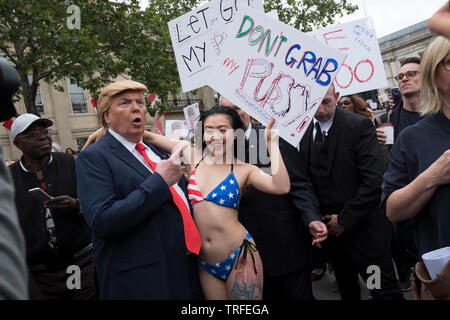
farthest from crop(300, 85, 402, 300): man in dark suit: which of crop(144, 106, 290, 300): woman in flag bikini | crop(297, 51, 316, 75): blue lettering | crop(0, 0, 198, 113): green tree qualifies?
crop(0, 0, 198, 113): green tree

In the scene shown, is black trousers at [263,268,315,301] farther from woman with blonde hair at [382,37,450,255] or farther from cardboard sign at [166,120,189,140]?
cardboard sign at [166,120,189,140]

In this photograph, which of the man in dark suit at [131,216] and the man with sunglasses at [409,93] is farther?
the man with sunglasses at [409,93]

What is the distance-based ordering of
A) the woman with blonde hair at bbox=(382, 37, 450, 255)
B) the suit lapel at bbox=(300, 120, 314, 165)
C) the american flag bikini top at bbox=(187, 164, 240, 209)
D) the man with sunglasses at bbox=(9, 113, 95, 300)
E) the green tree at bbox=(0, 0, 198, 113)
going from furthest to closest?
the green tree at bbox=(0, 0, 198, 113) < the suit lapel at bbox=(300, 120, 314, 165) < the man with sunglasses at bbox=(9, 113, 95, 300) < the american flag bikini top at bbox=(187, 164, 240, 209) < the woman with blonde hair at bbox=(382, 37, 450, 255)

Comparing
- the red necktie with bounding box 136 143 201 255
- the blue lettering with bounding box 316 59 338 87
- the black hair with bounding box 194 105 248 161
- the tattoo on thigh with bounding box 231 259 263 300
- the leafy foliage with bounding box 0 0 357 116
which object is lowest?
the tattoo on thigh with bounding box 231 259 263 300

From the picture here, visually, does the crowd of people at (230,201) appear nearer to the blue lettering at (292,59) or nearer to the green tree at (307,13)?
the blue lettering at (292,59)

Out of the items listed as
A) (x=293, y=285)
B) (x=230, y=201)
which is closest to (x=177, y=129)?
(x=293, y=285)

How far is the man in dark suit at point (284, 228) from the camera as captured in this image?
8.45ft

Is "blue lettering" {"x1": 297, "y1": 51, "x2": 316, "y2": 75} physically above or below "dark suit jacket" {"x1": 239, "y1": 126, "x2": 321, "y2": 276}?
above

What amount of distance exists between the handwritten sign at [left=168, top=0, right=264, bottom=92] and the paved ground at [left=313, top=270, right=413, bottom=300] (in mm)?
2617

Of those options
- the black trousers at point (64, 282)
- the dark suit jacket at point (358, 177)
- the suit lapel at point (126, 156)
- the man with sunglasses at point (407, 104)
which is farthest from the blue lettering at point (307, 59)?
the black trousers at point (64, 282)

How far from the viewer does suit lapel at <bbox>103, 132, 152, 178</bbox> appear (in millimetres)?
1899

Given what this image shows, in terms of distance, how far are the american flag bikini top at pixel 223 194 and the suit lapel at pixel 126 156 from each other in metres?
0.37

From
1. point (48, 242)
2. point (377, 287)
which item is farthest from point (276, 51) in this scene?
point (48, 242)
